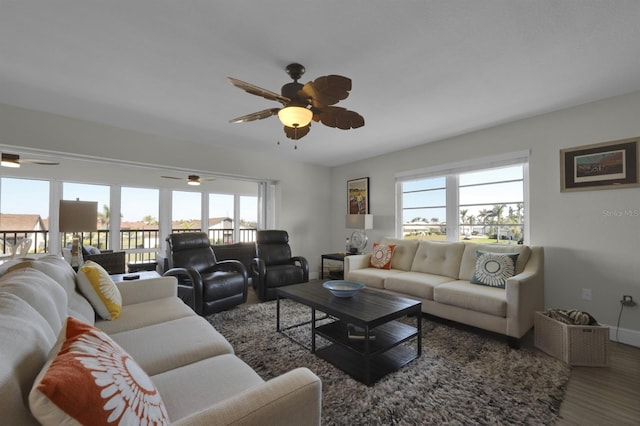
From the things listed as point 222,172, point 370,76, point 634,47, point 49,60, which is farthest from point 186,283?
point 634,47

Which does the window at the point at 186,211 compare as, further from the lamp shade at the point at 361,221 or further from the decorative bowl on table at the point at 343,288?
the decorative bowl on table at the point at 343,288

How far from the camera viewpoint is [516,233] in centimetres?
335

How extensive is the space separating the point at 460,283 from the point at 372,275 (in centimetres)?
101

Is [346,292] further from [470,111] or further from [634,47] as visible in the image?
[634,47]

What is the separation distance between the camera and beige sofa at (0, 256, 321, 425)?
0.69 meters

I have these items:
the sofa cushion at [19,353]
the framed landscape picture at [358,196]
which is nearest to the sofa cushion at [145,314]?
the sofa cushion at [19,353]

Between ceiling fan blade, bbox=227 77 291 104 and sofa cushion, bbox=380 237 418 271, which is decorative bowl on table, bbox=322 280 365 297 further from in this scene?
ceiling fan blade, bbox=227 77 291 104

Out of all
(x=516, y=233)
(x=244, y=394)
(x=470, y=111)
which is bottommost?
(x=244, y=394)

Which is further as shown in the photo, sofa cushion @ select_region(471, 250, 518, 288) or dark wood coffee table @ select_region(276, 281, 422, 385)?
sofa cushion @ select_region(471, 250, 518, 288)

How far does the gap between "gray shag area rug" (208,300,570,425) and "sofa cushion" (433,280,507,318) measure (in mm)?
303

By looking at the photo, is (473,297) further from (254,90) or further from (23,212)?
(23,212)

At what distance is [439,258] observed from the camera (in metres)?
3.52

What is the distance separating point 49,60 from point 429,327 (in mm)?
4044

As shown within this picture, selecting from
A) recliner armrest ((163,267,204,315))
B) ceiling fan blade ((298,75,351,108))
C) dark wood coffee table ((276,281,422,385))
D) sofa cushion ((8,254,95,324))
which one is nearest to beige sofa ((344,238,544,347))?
dark wood coffee table ((276,281,422,385))
